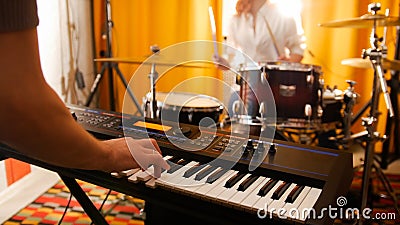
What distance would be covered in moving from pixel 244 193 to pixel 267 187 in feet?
0.21

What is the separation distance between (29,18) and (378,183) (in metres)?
2.71

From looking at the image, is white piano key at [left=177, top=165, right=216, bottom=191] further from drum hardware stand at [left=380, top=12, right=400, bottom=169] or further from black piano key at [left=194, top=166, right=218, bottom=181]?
drum hardware stand at [left=380, top=12, right=400, bottom=169]

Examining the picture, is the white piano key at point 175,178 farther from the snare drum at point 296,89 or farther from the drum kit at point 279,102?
the snare drum at point 296,89

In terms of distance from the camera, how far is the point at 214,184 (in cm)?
91

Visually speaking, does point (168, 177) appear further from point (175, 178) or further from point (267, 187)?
point (267, 187)

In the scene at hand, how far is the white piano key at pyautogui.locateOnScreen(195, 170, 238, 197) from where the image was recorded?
87 cm

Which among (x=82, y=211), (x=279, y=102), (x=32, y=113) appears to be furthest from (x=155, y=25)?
(x=32, y=113)

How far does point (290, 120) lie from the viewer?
2453 millimetres

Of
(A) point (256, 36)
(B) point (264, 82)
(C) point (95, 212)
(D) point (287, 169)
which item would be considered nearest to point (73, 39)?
(A) point (256, 36)

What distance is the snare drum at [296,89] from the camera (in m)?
2.39

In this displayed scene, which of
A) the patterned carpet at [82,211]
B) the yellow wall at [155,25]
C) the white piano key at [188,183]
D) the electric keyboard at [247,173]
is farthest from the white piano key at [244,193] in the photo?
the yellow wall at [155,25]

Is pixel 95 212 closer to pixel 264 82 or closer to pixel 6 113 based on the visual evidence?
pixel 6 113

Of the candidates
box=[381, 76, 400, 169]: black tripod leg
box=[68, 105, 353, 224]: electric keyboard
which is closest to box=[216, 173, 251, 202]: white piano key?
box=[68, 105, 353, 224]: electric keyboard

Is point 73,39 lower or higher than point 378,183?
higher
